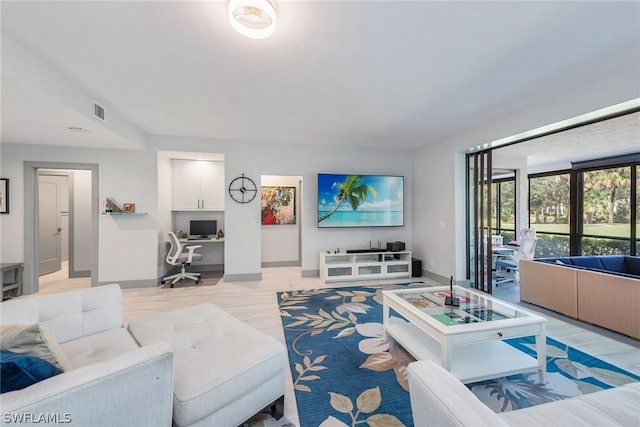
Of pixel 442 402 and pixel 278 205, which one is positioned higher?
pixel 278 205

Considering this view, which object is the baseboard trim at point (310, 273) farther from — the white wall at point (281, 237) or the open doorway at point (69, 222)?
the open doorway at point (69, 222)

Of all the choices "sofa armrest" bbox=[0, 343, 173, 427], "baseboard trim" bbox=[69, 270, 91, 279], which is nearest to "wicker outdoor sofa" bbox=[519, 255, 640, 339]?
"sofa armrest" bbox=[0, 343, 173, 427]

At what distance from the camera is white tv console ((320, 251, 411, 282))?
4.79 m

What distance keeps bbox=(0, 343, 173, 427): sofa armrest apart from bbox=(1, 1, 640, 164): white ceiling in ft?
6.67

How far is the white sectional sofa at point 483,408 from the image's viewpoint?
0.81 meters

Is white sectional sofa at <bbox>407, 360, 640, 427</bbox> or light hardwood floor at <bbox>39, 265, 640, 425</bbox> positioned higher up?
white sectional sofa at <bbox>407, 360, 640, 427</bbox>

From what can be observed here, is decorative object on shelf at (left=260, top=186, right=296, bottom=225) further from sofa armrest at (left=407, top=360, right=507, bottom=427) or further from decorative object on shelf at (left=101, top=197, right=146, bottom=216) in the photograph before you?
sofa armrest at (left=407, top=360, right=507, bottom=427)

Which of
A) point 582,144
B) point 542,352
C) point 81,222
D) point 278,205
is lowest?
point 542,352

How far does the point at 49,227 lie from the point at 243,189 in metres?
4.33

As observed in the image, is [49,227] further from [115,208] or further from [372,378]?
[372,378]

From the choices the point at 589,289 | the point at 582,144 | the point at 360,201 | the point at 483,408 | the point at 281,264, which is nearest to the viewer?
the point at 483,408

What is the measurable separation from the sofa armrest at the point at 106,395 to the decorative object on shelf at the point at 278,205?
505cm

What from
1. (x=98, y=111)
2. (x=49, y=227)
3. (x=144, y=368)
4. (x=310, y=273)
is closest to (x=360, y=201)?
(x=310, y=273)

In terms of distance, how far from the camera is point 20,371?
859mm
